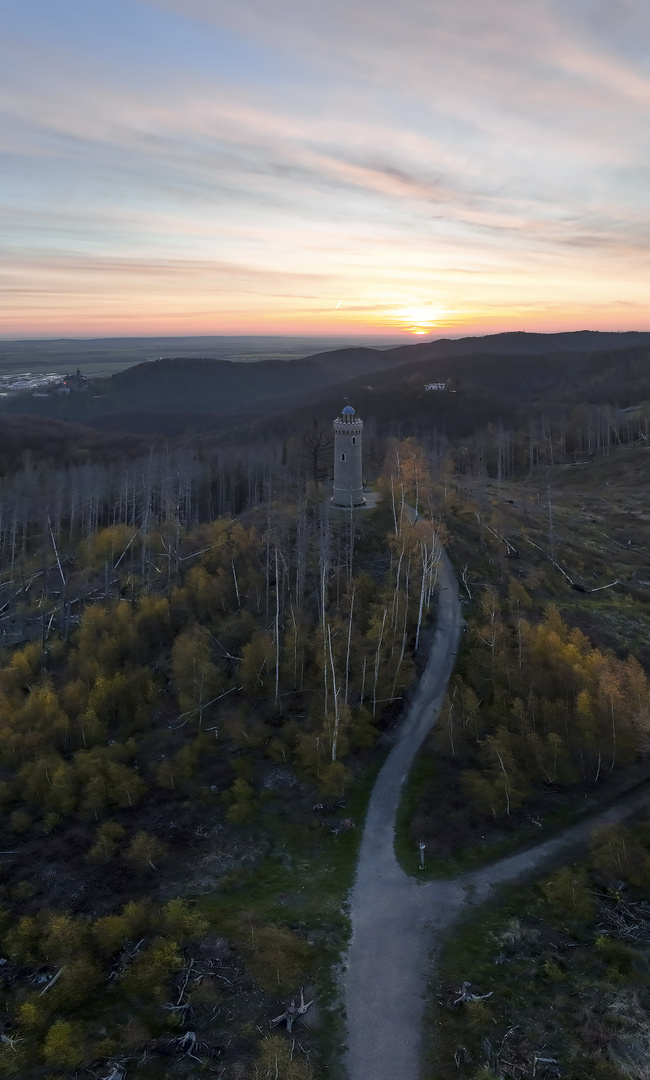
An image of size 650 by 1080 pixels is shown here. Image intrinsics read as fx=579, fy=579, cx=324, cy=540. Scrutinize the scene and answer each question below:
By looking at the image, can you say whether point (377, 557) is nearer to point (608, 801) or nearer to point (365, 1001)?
point (608, 801)

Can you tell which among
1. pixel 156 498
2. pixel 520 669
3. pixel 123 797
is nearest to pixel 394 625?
pixel 520 669

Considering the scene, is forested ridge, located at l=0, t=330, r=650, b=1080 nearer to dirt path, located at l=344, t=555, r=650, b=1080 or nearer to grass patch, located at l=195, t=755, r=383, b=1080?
grass patch, located at l=195, t=755, r=383, b=1080

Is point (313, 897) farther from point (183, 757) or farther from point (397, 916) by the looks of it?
point (183, 757)

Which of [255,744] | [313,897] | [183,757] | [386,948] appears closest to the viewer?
[386,948]

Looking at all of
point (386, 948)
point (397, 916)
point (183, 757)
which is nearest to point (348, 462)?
point (183, 757)

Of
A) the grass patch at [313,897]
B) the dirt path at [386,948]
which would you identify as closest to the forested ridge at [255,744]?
the grass patch at [313,897]

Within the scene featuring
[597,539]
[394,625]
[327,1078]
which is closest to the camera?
[327,1078]

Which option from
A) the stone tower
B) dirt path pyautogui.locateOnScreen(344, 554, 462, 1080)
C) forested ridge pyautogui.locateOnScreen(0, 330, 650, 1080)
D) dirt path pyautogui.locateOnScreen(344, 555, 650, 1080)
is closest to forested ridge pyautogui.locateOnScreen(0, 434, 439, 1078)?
forested ridge pyautogui.locateOnScreen(0, 330, 650, 1080)
